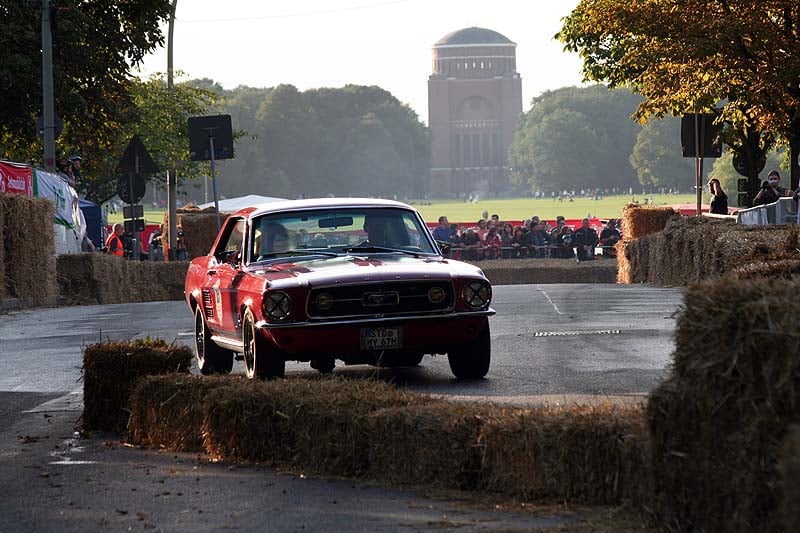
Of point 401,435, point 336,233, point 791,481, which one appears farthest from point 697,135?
point 791,481

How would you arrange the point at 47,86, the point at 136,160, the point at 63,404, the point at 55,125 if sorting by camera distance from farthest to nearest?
the point at 136,160 < the point at 55,125 < the point at 47,86 < the point at 63,404

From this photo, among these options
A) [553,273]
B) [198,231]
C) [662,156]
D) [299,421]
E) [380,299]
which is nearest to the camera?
[299,421]

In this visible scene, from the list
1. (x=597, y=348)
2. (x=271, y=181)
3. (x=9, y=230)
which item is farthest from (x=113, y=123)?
(x=271, y=181)

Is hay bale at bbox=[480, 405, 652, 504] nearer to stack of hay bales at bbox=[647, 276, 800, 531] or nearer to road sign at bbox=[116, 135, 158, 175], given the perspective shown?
stack of hay bales at bbox=[647, 276, 800, 531]

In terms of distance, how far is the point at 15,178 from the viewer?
91.9 ft

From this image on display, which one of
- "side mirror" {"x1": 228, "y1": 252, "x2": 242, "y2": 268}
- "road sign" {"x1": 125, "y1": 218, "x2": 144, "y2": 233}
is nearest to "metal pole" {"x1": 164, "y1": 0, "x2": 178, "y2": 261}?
"road sign" {"x1": 125, "y1": 218, "x2": 144, "y2": 233}

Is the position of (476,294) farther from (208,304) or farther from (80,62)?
(80,62)

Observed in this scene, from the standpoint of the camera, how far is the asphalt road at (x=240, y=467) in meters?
7.11

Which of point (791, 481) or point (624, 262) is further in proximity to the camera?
point (624, 262)

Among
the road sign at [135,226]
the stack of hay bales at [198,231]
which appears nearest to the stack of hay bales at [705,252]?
the stack of hay bales at [198,231]

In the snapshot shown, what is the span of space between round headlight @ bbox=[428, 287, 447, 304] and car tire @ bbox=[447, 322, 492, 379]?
49 centimetres

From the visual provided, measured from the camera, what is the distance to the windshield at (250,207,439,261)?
1298 centimetres

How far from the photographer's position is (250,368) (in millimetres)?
12055

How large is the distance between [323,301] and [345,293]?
0.59 feet
